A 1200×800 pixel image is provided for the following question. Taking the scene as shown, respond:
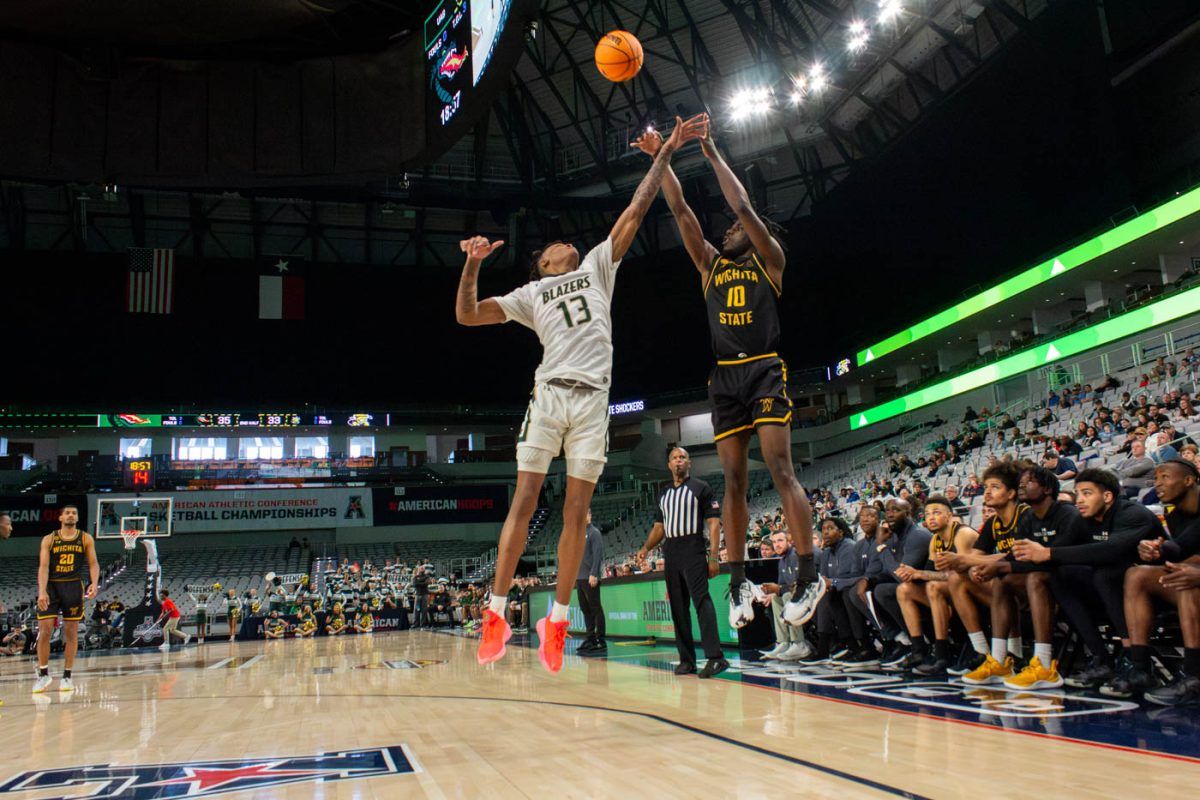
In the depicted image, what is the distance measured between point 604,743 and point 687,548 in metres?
3.45

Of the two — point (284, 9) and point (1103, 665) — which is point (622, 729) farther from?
point (284, 9)

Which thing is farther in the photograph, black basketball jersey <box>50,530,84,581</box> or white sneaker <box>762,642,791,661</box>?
black basketball jersey <box>50,530,84,581</box>

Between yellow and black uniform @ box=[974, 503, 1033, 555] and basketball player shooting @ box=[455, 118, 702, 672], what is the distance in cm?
295

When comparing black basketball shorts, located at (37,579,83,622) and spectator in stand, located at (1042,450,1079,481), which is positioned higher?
spectator in stand, located at (1042,450,1079,481)

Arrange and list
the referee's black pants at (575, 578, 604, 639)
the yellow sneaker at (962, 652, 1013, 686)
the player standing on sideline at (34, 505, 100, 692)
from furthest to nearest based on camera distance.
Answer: the referee's black pants at (575, 578, 604, 639), the player standing on sideline at (34, 505, 100, 692), the yellow sneaker at (962, 652, 1013, 686)

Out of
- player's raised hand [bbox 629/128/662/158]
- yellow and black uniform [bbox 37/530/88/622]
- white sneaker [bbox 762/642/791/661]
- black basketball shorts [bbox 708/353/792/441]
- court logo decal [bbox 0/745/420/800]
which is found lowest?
white sneaker [bbox 762/642/791/661]

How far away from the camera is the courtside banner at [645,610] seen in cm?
970

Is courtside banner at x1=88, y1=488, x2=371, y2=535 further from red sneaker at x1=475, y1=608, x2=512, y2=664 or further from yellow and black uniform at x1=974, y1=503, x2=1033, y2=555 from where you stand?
red sneaker at x1=475, y1=608, x2=512, y2=664

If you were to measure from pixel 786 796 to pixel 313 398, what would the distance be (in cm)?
3402

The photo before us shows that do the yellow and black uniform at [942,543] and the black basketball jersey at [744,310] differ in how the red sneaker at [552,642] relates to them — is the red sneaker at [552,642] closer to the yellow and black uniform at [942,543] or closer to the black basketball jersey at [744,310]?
the black basketball jersey at [744,310]

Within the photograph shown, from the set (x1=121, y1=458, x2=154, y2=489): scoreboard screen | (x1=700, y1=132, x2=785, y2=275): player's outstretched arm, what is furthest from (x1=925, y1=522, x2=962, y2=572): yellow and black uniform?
(x1=121, y1=458, x2=154, y2=489): scoreboard screen

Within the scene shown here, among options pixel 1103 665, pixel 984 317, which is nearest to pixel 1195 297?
pixel 984 317

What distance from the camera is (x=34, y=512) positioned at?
30125mm

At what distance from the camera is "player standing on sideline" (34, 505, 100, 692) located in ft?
27.8
